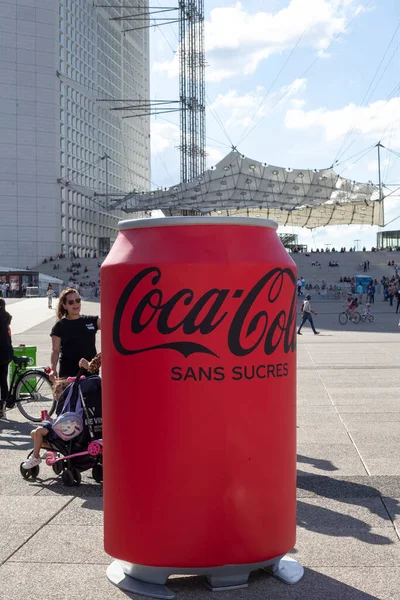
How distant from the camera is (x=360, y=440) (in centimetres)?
805

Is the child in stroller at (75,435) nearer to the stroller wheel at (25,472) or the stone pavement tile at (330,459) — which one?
the stroller wheel at (25,472)

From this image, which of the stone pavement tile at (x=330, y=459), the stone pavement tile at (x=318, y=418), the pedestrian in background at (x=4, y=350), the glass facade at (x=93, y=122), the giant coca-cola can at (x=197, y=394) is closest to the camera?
the giant coca-cola can at (x=197, y=394)

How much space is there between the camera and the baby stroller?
652 centimetres

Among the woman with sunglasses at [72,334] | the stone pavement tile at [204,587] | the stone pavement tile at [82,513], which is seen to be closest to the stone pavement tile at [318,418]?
the woman with sunglasses at [72,334]

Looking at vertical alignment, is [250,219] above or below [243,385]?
above

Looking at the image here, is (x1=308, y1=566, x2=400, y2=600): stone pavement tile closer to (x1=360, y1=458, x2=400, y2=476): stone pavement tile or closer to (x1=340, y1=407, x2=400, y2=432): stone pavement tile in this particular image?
(x1=360, y1=458, x2=400, y2=476): stone pavement tile

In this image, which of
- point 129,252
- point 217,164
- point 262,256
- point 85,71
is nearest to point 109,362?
point 129,252

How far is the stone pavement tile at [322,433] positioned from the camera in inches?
319

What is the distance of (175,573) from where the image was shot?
3990 millimetres

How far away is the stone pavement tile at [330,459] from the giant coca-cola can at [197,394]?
2.82 metres

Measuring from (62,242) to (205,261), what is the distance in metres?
99.8

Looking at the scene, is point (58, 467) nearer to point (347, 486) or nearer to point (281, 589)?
point (347, 486)

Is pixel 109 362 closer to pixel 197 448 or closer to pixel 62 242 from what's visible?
pixel 197 448

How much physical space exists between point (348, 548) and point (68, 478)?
2445mm
